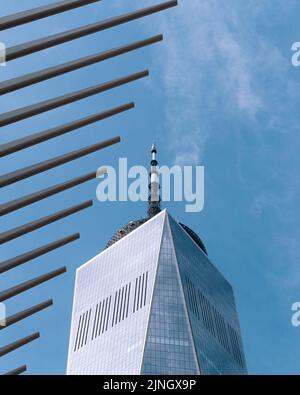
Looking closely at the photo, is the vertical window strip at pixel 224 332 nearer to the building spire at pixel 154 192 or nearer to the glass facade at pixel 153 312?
the glass facade at pixel 153 312

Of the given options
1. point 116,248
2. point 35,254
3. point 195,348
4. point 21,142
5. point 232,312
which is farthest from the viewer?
point 232,312

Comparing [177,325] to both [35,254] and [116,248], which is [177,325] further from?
[35,254]

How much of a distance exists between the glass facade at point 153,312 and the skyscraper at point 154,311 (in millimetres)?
130

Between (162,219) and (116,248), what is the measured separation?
10634 mm

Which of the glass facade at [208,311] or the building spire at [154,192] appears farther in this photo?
the building spire at [154,192]

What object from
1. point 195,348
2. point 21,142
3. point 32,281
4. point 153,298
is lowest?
point 32,281

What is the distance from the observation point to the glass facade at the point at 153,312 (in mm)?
102062

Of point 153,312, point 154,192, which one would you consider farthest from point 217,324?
point 154,192

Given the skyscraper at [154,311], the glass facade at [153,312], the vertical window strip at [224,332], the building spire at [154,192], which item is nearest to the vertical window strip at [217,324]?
the glass facade at [153,312]

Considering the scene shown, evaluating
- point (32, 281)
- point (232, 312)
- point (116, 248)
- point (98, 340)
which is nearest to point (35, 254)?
point (32, 281)

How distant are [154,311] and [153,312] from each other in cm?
21

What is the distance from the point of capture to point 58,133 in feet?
34.5

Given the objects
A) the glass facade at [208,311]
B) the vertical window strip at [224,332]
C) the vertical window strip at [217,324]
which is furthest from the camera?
the vertical window strip at [224,332]

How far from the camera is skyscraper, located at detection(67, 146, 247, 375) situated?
335 feet
